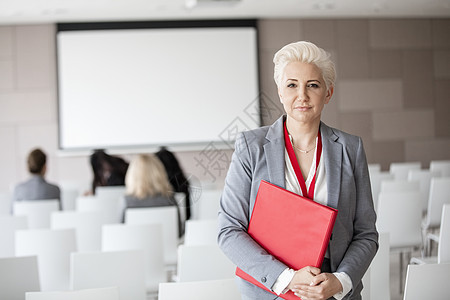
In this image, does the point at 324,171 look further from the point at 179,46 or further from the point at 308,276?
the point at 179,46

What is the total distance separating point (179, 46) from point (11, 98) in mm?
3255

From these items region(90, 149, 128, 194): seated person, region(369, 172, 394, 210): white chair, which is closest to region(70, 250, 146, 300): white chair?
region(369, 172, 394, 210): white chair

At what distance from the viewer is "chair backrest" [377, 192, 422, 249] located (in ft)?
15.7

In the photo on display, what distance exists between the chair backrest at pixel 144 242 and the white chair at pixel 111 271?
31.6 inches

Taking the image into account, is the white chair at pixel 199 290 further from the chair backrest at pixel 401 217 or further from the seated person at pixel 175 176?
the seated person at pixel 175 176

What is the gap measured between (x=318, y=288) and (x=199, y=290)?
2.57 feet

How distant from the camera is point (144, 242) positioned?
407 cm

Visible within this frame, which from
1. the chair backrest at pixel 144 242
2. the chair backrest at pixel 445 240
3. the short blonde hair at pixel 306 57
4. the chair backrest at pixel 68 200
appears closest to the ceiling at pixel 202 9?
the chair backrest at pixel 68 200

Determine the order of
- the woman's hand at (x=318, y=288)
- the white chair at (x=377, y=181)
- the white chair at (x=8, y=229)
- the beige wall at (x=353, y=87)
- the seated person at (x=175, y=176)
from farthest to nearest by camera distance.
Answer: the beige wall at (x=353, y=87) → the white chair at (x=377, y=181) → the seated person at (x=175, y=176) → the white chair at (x=8, y=229) → the woman's hand at (x=318, y=288)

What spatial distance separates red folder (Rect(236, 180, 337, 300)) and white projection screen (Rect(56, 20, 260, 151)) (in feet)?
27.9

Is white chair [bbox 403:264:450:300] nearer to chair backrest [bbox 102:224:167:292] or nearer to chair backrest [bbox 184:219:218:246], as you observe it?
chair backrest [bbox 184:219:218:246]

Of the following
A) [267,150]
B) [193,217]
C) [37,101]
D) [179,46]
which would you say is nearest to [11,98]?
[37,101]

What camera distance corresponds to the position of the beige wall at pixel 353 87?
1048cm

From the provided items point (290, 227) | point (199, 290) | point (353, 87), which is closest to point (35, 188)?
point (199, 290)
